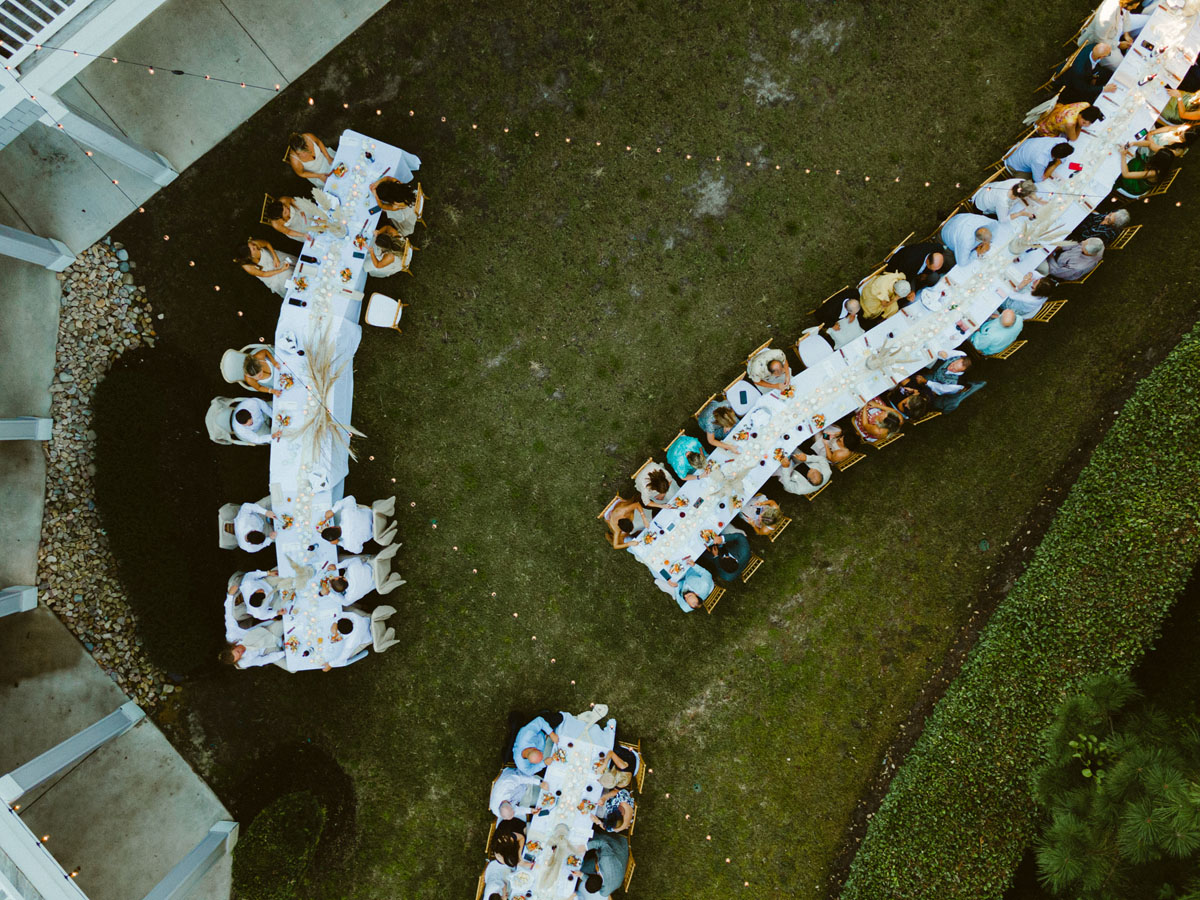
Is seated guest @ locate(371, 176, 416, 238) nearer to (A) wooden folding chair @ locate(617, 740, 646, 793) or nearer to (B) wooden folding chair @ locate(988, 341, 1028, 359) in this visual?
(A) wooden folding chair @ locate(617, 740, 646, 793)

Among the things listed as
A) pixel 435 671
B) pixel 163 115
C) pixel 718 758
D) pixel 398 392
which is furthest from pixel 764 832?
pixel 163 115

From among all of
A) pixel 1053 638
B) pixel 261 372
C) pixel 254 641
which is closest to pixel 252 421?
pixel 261 372

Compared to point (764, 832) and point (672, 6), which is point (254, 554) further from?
point (672, 6)

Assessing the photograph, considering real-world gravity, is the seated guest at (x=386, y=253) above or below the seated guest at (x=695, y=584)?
above

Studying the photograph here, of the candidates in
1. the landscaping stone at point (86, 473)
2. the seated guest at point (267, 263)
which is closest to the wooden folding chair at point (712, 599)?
the seated guest at point (267, 263)

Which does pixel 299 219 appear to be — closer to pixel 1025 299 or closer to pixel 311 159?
pixel 311 159

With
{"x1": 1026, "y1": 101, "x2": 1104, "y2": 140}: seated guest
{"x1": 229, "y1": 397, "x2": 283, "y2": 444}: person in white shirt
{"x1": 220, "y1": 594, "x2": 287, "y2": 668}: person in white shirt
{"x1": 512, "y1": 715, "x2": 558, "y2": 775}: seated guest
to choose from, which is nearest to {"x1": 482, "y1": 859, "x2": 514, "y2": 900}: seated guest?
{"x1": 512, "y1": 715, "x2": 558, "y2": 775}: seated guest

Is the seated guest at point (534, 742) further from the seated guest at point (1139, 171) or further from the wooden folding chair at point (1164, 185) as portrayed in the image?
the wooden folding chair at point (1164, 185)
